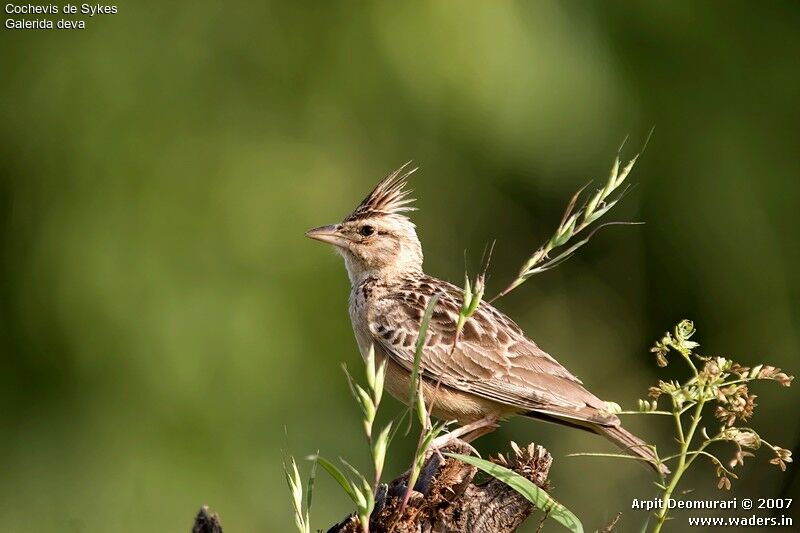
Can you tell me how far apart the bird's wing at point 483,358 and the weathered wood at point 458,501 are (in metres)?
0.84

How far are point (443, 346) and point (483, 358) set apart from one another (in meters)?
0.30

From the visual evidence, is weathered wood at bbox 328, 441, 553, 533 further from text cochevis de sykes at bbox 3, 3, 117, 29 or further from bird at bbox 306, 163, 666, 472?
text cochevis de sykes at bbox 3, 3, 117, 29

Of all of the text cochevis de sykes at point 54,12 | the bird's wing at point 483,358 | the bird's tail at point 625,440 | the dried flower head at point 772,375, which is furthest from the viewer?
the text cochevis de sykes at point 54,12

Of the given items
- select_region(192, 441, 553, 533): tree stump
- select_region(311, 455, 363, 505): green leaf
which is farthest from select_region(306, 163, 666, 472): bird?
select_region(311, 455, 363, 505): green leaf

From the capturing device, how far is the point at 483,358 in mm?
6230

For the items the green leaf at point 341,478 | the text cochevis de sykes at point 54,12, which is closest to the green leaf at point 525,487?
the green leaf at point 341,478

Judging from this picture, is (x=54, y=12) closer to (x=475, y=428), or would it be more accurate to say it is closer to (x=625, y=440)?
(x=475, y=428)

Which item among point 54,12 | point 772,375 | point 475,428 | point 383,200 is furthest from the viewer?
point 54,12

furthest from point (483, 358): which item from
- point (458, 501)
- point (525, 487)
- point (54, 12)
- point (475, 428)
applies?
point (54, 12)

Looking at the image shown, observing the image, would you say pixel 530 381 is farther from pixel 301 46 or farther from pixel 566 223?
pixel 301 46

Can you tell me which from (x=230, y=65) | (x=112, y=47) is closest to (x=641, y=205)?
(x=230, y=65)

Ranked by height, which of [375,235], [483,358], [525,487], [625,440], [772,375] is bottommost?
[625,440]

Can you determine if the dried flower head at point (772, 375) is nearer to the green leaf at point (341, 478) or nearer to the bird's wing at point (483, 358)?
the green leaf at point (341, 478)

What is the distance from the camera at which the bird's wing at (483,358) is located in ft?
19.3
